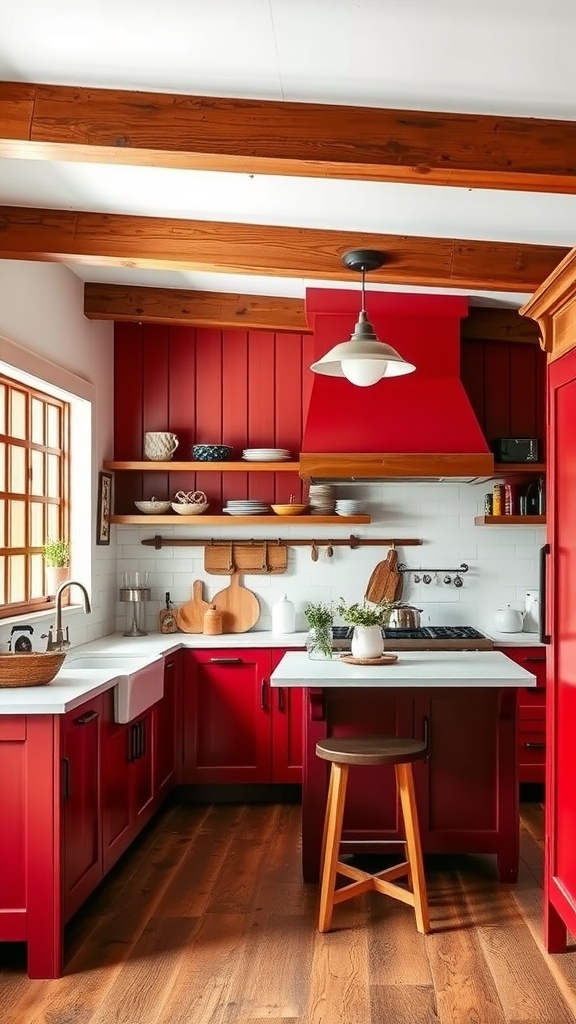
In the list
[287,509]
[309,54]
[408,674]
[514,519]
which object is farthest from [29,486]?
[514,519]

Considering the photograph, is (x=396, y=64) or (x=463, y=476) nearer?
(x=396, y=64)

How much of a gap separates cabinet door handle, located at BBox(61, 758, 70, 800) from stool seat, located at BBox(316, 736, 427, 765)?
96 cm

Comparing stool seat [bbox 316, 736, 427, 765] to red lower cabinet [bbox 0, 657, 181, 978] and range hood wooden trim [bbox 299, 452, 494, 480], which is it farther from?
range hood wooden trim [bbox 299, 452, 494, 480]

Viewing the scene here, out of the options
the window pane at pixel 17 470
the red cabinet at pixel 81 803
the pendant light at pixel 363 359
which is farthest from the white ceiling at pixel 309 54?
the red cabinet at pixel 81 803

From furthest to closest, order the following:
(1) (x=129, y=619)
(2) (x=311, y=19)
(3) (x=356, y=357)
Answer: (1) (x=129, y=619)
(3) (x=356, y=357)
(2) (x=311, y=19)

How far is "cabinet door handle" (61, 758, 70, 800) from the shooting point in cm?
315

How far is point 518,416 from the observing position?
591 cm

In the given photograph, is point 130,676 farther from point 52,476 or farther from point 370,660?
point 52,476

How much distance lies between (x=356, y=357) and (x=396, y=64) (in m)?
1.22

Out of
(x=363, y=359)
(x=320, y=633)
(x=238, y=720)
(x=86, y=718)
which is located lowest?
(x=238, y=720)

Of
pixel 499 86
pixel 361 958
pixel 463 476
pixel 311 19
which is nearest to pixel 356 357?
pixel 499 86

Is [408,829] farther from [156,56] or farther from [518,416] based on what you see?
[518,416]

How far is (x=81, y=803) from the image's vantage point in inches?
134

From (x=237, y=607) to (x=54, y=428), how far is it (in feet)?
5.40
